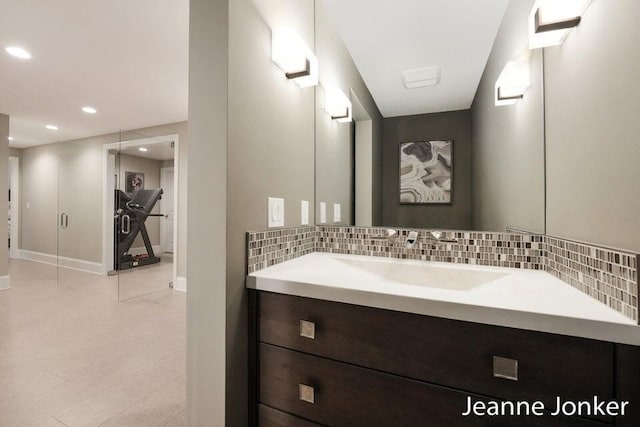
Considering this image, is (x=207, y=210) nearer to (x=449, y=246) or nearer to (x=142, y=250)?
(x=449, y=246)

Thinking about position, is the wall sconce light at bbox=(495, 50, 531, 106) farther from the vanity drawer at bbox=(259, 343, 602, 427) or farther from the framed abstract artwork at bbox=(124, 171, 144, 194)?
the framed abstract artwork at bbox=(124, 171, 144, 194)

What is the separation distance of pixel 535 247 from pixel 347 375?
2.94 ft

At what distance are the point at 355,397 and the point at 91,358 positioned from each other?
7.50 feet

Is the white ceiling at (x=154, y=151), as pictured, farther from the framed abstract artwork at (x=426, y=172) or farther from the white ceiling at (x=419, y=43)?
the framed abstract artwork at (x=426, y=172)

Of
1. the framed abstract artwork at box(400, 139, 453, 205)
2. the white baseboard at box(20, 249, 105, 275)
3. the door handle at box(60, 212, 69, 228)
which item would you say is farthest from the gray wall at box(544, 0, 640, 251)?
the door handle at box(60, 212, 69, 228)

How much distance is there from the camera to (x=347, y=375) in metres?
0.88

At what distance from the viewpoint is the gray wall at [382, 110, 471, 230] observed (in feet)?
4.53

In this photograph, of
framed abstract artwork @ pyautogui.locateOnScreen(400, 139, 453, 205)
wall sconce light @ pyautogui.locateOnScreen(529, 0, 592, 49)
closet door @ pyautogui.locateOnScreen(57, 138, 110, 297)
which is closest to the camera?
wall sconce light @ pyautogui.locateOnScreen(529, 0, 592, 49)

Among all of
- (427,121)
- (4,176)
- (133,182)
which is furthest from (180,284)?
(427,121)

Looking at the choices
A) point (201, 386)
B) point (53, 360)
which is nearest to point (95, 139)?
point (53, 360)

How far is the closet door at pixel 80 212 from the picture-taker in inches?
186

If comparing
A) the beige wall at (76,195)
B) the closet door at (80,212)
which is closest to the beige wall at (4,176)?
the closet door at (80,212)

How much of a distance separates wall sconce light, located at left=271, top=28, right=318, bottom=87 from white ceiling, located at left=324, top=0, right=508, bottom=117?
1.27 ft

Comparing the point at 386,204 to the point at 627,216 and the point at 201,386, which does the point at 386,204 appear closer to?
the point at 627,216
